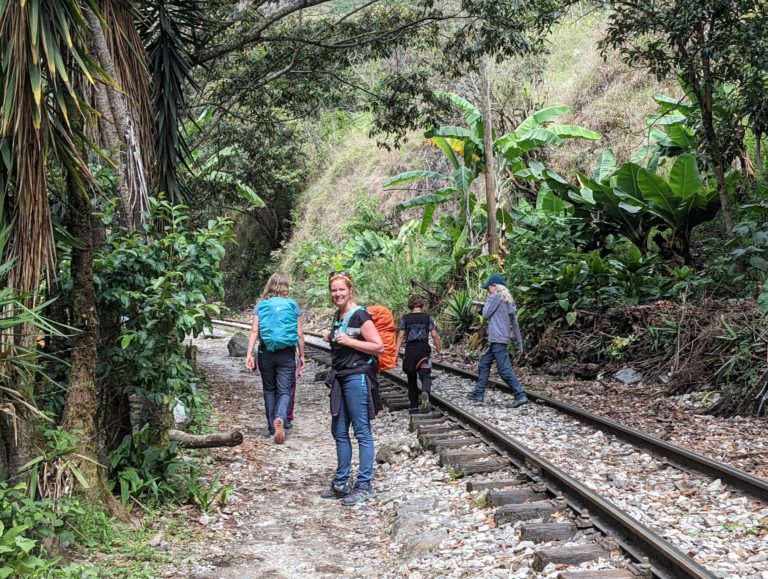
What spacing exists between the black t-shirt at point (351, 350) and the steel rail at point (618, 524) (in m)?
1.76

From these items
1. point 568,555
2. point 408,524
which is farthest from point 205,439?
point 568,555

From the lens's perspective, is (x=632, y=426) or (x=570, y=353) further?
(x=570, y=353)

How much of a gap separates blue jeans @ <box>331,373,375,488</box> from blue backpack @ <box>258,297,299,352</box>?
74.3 inches

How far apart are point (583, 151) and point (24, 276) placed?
68.6 feet

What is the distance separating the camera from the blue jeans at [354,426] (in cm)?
620

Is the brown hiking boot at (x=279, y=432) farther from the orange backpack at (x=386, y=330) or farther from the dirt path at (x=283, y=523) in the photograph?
the orange backpack at (x=386, y=330)

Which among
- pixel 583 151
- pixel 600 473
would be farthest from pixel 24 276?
pixel 583 151

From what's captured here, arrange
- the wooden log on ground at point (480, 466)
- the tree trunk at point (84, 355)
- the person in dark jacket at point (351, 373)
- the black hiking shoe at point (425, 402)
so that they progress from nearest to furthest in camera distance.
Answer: the tree trunk at point (84, 355), the person in dark jacket at point (351, 373), the wooden log on ground at point (480, 466), the black hiking shoe at point (425, 402)

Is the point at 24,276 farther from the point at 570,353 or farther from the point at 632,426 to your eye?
the point at 570,353

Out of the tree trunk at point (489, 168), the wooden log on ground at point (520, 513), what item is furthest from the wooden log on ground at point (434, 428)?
the tree trunk at point (489, 168)

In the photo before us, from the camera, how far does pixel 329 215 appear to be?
3500 cm

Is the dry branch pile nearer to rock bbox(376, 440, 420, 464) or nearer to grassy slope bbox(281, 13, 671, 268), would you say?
rock bbox(376, 440, 420, 464)

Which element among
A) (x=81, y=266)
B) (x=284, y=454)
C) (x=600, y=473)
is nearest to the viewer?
(x=81, y=266)

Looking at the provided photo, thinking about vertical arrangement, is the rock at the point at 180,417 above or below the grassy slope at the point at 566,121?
below
